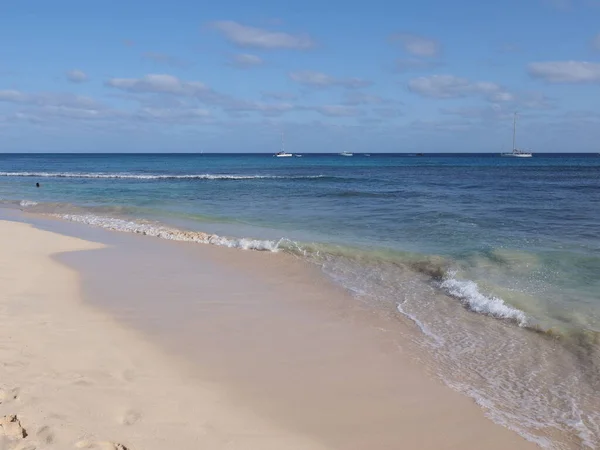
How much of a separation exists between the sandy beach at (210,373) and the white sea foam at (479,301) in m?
1.76

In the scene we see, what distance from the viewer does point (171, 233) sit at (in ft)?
48.7

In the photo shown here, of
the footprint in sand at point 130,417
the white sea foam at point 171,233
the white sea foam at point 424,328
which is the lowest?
the white sea foam at point 424,328

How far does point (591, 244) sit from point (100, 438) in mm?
12436

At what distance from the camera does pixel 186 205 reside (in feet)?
77.6

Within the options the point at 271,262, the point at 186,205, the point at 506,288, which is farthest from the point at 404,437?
the point at 186,205

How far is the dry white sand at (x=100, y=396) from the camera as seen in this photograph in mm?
4002

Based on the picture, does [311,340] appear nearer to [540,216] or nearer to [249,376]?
[249,376]

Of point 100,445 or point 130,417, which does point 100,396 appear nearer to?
point 130,417

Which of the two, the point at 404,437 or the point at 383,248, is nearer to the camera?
the point at 404,437

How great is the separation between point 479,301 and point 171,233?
9415mm

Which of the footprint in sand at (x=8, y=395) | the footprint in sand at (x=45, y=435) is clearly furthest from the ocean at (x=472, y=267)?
the footprint in sand at (x=8, y=395)

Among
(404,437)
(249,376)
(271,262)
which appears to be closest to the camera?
(404,437)

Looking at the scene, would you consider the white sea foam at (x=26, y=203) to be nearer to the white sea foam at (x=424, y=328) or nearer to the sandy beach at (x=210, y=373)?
the sandy beach at (x=210, y=373)

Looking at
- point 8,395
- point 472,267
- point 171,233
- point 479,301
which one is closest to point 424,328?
point 479,301
